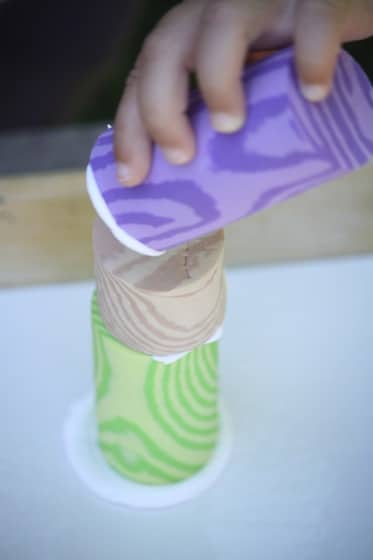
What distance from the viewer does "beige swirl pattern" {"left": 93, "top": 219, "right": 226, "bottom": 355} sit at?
46 cm

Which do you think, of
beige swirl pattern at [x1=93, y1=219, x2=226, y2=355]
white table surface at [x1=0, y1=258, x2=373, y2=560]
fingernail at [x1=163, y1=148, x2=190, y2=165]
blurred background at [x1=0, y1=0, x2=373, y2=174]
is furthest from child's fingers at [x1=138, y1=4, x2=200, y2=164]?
blurred background at [x1=0, y1=0, x2=373, y2=174]

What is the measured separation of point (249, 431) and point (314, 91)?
35 centimetres

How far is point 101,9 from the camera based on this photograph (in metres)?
1.22

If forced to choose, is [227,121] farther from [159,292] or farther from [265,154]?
[159,292]

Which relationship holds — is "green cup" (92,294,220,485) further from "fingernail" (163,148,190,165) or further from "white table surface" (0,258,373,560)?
"fingernail" (163,148,190,165)

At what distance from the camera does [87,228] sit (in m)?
0.74

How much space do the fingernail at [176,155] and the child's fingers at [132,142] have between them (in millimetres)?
21

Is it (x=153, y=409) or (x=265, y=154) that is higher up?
(x=265, y=154)

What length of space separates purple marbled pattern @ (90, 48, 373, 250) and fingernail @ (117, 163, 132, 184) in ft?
0.04

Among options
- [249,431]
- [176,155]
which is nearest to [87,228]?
[249,431]

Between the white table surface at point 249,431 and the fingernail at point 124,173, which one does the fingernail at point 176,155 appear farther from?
the white table surface at point 249,431

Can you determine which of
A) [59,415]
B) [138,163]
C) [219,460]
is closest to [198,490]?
[219,460]

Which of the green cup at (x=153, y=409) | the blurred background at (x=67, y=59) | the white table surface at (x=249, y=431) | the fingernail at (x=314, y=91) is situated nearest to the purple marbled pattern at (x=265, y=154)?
the fingernail at (x=314, y=91)

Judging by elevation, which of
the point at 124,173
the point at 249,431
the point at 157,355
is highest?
the point at 124,173
